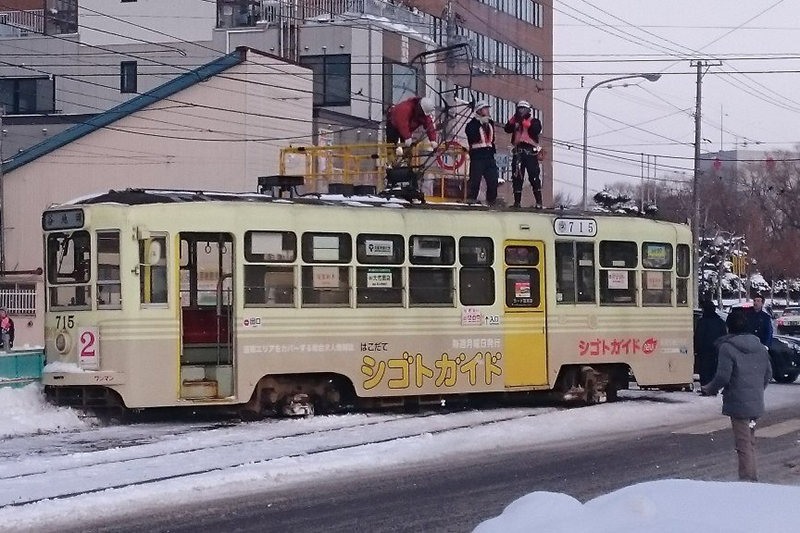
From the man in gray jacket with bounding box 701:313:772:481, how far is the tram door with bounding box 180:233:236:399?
7500 mm

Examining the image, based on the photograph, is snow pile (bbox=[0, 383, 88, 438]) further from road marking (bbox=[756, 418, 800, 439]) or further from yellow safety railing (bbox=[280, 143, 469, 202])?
road marking (bbox=[756, 418, 800, 439])

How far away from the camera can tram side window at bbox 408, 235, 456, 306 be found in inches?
744

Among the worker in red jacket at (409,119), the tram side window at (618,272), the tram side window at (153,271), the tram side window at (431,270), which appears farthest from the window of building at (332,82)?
the tram side window at (153,271)

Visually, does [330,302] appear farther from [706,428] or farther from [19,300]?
[19,300]

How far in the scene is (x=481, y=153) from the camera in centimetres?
2147

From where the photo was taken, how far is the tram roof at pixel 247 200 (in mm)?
17141

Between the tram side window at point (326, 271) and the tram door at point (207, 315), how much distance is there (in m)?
1.09

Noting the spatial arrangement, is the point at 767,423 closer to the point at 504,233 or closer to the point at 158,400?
the point at 504,233

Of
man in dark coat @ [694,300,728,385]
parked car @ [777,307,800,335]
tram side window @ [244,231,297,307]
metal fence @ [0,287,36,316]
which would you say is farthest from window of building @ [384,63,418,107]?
tram side window @ [244,231,297,307]

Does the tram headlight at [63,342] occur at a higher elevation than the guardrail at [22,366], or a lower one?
higher

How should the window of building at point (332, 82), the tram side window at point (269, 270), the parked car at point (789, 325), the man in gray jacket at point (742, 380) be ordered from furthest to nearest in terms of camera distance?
1. the window of building at point (332, 82)
2. the parked car at point (789, 325)
3. the tram side window at point (269, 270)
4. the man in gray jacket at point (742, 380)

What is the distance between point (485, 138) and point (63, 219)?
287 inches

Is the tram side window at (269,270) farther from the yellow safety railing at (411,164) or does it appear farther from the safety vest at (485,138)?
the safety vest at (485,138)

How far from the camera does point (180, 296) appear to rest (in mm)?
16984
